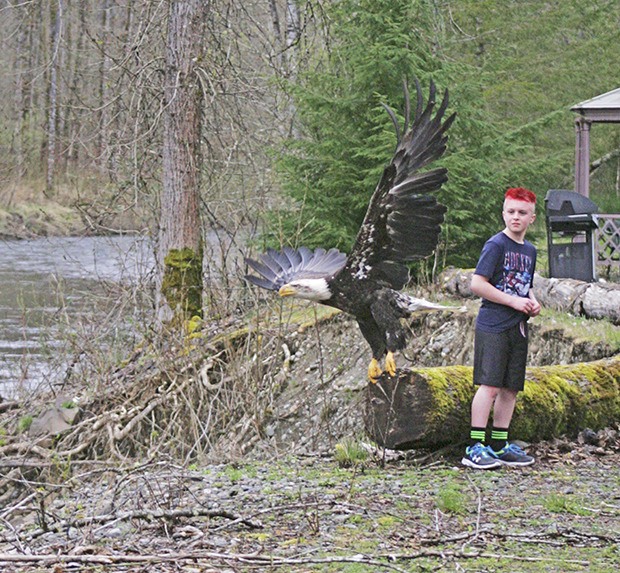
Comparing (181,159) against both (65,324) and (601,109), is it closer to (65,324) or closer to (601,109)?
(65,324)

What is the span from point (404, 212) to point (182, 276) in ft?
20.5

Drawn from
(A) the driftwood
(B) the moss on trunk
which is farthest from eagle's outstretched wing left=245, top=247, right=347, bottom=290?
(B) the moss on trunk

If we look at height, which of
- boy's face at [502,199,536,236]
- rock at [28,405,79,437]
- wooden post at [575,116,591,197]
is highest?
wooden post at [575,116,591,197]

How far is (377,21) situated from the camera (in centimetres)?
1413

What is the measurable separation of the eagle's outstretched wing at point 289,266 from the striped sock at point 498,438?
176 cm

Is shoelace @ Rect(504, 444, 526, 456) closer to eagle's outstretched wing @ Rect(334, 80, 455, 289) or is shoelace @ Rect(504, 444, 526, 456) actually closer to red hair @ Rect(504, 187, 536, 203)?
eagle's outstretched wing @ Rect(334, 80, 455, 289)

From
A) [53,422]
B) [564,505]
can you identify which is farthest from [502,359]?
[53,422]

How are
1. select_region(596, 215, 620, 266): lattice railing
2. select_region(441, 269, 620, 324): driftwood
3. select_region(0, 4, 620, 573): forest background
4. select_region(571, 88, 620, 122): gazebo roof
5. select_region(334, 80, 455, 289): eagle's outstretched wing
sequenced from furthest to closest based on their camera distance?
select_region(571, 88, 620, 122): gazebo roof → select_region(596, 215, 620, 266): lattice railing → select_region(441, 269, 620, 324): driftwood → select_region(334, 80, 455, 289): eagle's outstretched wing → select_region(0, 4, 620, 573): forest background

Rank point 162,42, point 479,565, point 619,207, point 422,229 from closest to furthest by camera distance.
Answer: point 479,565 → point 422,229 → point 162,42 → point 619,207

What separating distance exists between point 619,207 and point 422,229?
757 inches

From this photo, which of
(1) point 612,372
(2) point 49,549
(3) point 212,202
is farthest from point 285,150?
(2) point 49,549

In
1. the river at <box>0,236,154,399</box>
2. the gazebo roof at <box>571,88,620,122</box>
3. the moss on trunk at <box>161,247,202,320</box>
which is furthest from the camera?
the gazebo roof at <box>571,88,620,122</box>

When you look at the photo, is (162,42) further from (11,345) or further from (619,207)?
(619,207)

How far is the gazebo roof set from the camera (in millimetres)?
17328
